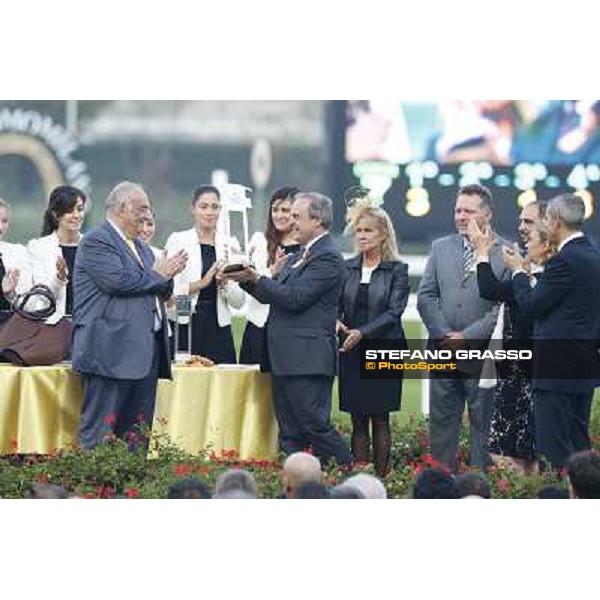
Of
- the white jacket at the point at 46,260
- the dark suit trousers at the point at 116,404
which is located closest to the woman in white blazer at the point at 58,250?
the white jacket at the point at 46,260

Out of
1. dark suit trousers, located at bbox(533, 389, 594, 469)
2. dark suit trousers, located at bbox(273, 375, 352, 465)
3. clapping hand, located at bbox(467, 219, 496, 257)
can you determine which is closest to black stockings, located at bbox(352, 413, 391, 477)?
dark suit trousers, located at bbox(273, 375, 352, 465)

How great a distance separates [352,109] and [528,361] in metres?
1.70

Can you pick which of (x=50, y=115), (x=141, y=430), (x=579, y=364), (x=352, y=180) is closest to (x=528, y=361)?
(x=579, y=364)

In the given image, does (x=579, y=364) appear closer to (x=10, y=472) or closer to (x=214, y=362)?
(x=214, y=362)

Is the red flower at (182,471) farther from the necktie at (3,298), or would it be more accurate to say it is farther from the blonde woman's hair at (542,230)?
the blonde woman's hair at (542,230)

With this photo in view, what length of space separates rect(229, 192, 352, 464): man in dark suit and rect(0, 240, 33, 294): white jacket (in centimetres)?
119

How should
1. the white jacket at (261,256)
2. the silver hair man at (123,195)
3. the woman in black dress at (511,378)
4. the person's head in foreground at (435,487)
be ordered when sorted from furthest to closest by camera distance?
the white jacket at (261,256)
the woman in black dress at (511,378)
the silver hair man at (123,195)
the person's head in foreground at (435,487)

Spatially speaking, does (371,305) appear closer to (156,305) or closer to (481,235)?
(481,235)

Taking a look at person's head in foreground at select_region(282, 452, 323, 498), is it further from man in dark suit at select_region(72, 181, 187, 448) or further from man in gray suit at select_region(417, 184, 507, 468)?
man in gray suit at select_region(417, 184, 507, 468)

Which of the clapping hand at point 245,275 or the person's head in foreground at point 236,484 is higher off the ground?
the clapping hand at point 245,275

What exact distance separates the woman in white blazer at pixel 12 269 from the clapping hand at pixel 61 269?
164 millimetres

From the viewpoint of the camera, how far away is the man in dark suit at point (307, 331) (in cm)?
1268

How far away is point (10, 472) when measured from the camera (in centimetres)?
1264

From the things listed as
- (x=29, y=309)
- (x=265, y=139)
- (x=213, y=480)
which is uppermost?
(x=265, y=139)
